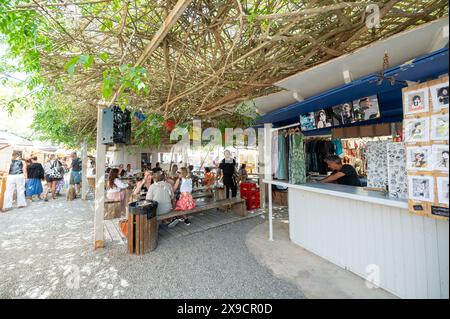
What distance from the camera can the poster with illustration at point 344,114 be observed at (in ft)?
9.52

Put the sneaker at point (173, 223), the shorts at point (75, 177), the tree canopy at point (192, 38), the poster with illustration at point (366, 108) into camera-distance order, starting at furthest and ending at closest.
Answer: the shorts at point (75, 177)
the sneaker at point (173, 223)
the poster with illustration at point (366, 108)
the tree canopy at point (192, 38)

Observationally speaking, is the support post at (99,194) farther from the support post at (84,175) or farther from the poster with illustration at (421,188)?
the support post at (84,175)

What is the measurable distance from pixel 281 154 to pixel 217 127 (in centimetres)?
382

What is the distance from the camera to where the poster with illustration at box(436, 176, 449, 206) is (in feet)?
5.32

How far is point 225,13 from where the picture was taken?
102 inches

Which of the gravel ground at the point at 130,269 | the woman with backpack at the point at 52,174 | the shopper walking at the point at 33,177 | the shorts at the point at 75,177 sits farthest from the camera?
the shorts at the point at 75,177

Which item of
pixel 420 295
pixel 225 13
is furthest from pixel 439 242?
pixel 225 13

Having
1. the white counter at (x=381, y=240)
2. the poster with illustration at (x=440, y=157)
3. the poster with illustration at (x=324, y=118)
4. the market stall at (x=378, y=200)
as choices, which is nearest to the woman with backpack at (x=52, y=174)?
the market stall at (x=378, y=200)

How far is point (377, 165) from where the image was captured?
285 centimetres

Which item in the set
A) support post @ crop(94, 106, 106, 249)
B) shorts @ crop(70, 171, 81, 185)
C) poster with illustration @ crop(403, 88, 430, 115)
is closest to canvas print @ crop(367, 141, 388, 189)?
poster with illustration @ crop(403, 88, 430, 115)

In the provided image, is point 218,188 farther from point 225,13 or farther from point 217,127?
point 225,13

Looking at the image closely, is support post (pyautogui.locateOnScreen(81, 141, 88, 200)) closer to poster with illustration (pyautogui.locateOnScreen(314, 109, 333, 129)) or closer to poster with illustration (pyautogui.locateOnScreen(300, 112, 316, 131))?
poster with illustration (pyautogui.locateOnScreen(300, 112, 316, 131))

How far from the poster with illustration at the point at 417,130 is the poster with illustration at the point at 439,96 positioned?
121 mm

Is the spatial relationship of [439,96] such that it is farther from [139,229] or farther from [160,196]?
[160,196]
